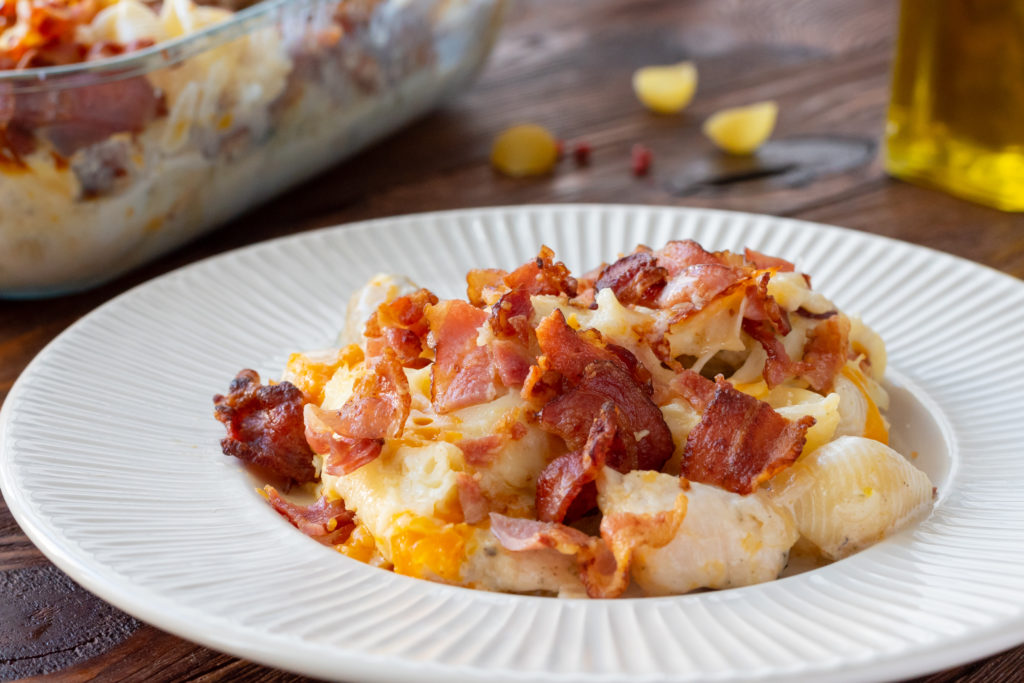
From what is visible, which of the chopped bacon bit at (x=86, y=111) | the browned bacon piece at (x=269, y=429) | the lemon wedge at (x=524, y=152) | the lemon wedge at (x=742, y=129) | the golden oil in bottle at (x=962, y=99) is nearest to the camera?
the browned bacon piece at (x=269, y=429)

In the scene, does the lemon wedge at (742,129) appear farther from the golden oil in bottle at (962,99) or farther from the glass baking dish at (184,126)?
the glass baking dish at (184,126)

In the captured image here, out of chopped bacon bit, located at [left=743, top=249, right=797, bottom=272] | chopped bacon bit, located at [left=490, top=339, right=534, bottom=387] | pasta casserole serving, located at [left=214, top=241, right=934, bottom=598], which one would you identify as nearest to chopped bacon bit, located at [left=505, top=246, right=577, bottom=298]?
pasta casserole serving, located at [left=214, top=241, right=934, bottom=598]

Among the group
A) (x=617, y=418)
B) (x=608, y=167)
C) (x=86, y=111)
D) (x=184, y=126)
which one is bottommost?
(x=608, y=167)

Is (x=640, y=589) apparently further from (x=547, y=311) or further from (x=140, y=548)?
(x=140, y=548)

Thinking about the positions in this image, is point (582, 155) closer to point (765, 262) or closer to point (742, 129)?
point (742, 129)

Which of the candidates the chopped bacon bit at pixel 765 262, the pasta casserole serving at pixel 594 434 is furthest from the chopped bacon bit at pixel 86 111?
the chopped bacon bit at pixel 765 262

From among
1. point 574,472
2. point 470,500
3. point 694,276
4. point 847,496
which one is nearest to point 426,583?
point 470,500
